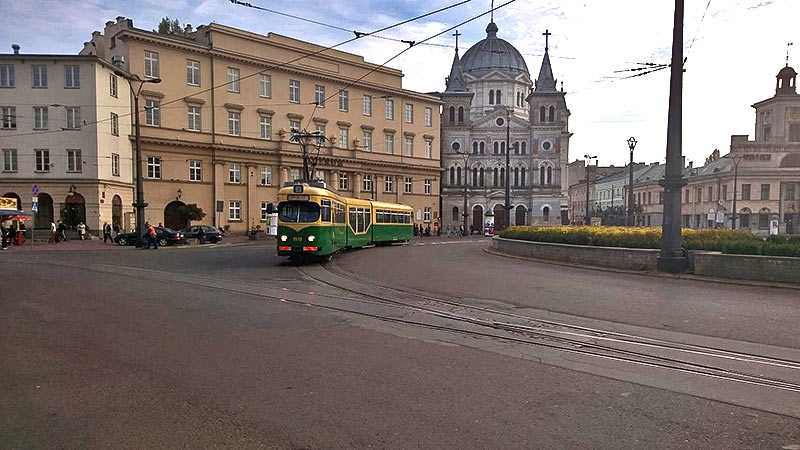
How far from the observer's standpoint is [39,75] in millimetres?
38781

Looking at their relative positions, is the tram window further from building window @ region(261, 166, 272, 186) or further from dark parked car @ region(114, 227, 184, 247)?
building window @ region(261, 166, 272, 186)

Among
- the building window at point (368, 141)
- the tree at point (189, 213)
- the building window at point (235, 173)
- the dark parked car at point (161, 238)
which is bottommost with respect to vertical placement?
the dark parked car at point (161, 238)

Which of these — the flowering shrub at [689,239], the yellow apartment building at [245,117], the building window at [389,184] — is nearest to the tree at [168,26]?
the yellow apartment building at [245,117]

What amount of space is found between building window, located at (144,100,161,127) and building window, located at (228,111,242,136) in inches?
253

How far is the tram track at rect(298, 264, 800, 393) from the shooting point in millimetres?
6453

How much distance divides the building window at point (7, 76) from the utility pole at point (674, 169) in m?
43.0

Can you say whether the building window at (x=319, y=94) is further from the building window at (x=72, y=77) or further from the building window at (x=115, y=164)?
the building window at (x=72, y=77)

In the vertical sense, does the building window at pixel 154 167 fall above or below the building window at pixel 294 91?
below

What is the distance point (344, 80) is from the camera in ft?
189

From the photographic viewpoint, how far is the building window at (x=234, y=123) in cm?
4947

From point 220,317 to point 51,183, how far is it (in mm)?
36605

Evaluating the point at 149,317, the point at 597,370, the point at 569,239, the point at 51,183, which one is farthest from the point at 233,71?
the point at 597,370

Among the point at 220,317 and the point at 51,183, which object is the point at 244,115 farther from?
the point at 220,317

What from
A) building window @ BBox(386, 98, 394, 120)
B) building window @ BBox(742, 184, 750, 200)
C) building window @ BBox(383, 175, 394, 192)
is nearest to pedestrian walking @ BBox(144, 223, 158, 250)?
building window @ BBox(383, 175, 394, 192)
